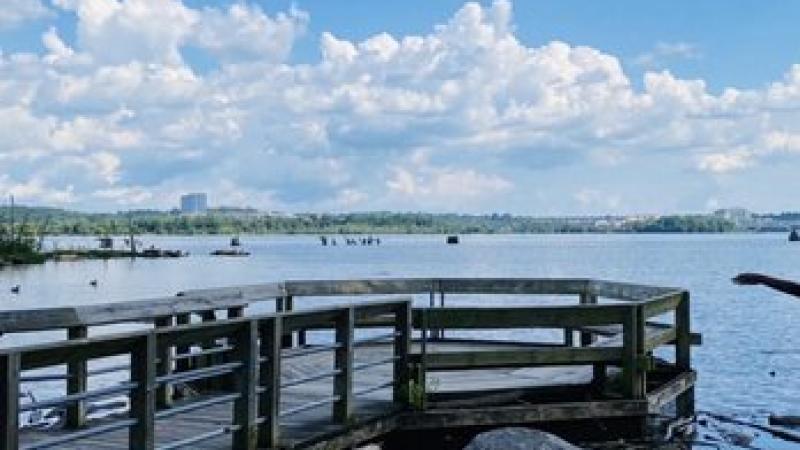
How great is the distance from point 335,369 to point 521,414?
255cm

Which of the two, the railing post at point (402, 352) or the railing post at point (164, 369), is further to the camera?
the railing post at point (402, 352)

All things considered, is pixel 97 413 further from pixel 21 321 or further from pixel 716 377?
pixel 716 377

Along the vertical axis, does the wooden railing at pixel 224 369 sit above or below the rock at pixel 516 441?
above

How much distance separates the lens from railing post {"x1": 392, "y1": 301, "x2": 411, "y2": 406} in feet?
39.1

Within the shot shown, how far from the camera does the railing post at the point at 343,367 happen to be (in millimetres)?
10844

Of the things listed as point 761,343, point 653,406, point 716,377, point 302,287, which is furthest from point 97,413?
point 761,343

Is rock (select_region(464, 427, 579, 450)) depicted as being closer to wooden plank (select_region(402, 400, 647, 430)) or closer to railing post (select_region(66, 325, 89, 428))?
wooden plank (select_region(402, 400, 647, 430))

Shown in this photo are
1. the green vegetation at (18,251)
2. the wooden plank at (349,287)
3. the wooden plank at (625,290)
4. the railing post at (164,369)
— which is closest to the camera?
the railing post at (164,369)

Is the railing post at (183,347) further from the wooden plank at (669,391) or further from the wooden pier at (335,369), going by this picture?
the wooden plank at (669,391)

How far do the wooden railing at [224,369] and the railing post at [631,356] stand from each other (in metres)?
2.85

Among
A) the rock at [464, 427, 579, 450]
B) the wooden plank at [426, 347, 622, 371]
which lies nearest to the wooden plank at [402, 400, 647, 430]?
the wooden plank at [426, 347, 622, 371]

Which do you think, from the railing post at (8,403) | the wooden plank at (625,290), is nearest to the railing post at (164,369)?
the railing post at (8,403)

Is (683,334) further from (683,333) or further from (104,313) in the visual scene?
(104,313)

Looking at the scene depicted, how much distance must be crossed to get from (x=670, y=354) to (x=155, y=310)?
72.3 feet
